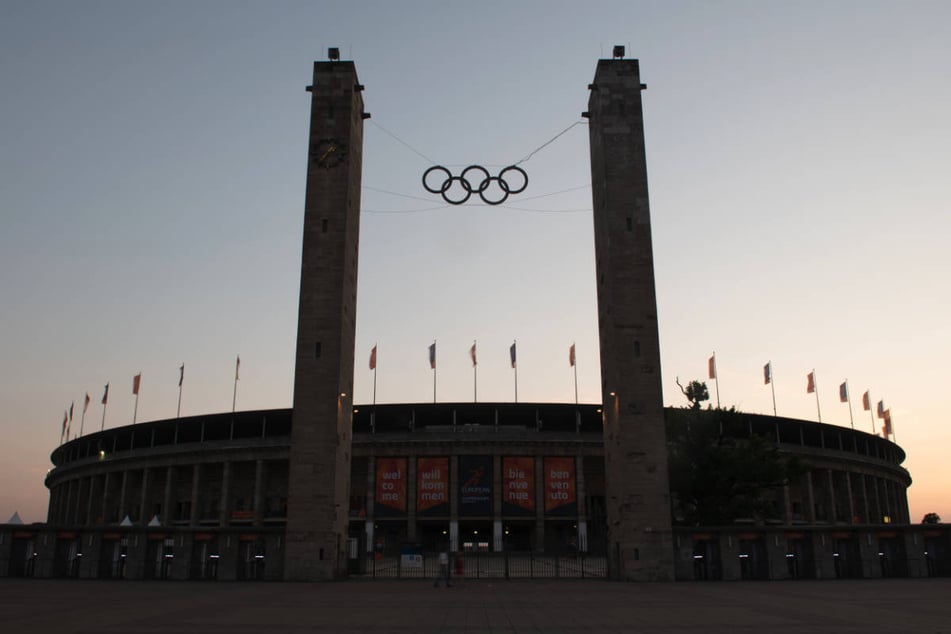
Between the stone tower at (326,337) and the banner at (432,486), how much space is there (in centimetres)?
3673

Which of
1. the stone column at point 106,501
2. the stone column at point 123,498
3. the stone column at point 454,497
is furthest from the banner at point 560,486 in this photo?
the stone column at point 106,501

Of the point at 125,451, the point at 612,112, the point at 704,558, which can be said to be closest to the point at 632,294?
the point at 612,112

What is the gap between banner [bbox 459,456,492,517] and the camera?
279ft

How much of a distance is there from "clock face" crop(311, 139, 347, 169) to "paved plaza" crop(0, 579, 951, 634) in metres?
26.1

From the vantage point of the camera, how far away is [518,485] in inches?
3378

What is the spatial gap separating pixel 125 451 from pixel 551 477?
179 feet

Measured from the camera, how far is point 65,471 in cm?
11425

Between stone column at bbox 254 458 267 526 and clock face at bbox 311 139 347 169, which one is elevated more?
clock face at bbox 311 139 347 169

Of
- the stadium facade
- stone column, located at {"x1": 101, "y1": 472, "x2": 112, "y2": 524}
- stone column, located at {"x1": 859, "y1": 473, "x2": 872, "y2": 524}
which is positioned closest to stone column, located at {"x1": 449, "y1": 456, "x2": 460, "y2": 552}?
the stadium facade

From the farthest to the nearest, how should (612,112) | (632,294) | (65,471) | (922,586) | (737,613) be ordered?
(65,471) < (612,112) < (632,294) < (922,586) < (737,613)

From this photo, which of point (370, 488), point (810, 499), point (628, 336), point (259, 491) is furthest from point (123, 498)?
point (810, 499)

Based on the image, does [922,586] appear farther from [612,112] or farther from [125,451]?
[125,451]

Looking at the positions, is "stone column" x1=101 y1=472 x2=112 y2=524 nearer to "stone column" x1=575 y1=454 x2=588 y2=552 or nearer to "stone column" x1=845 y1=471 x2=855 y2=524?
"stone column" x1=575 y1=454 x2=588 y2=552

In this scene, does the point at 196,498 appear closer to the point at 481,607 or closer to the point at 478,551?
the point at 478,551
